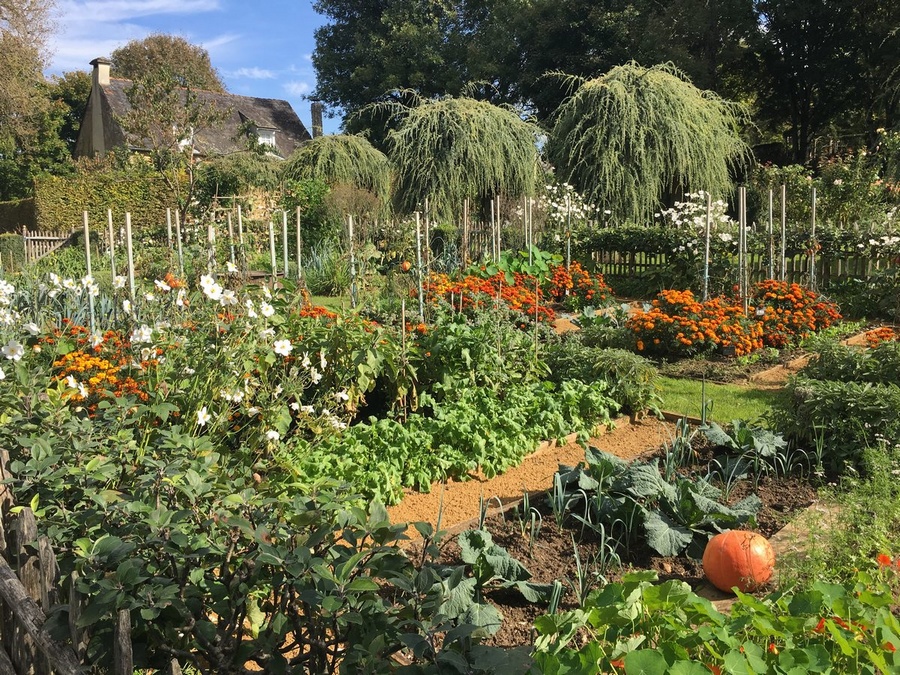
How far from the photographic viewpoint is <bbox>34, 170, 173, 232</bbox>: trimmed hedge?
18484 millimetres

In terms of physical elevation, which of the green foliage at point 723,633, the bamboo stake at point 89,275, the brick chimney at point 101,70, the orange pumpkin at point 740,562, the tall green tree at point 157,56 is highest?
the tall green tree at point 157,56

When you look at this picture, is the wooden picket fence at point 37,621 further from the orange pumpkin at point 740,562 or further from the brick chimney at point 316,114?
the brick chimney at point 316,114

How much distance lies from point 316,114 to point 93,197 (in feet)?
47.9

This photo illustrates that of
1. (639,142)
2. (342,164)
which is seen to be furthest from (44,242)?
→ (639,142)

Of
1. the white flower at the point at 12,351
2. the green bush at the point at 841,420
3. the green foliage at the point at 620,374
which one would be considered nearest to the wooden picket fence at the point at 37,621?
the white flower at the point at 12,351

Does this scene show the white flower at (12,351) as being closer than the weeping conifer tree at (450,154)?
Yes

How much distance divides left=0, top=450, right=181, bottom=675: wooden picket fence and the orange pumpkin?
1988mm

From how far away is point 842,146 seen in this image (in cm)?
2397

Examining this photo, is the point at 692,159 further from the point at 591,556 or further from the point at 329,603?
the point at 329,603

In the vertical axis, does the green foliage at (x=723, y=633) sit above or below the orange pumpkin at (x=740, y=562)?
above

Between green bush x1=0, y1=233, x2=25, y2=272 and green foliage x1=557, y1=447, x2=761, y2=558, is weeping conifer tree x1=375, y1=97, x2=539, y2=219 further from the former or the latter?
green foliage x1=557, y1=447, x2=761, y2=558

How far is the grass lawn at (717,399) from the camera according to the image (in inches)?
205

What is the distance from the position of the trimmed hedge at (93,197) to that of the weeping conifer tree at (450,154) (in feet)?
31.0

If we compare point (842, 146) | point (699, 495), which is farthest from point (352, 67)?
point (699, 495)
